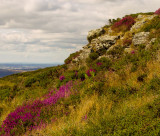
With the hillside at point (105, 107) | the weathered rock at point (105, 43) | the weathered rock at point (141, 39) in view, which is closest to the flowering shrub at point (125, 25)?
the weathered rock at point (105, 43)

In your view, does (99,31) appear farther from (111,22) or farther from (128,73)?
(128,73)

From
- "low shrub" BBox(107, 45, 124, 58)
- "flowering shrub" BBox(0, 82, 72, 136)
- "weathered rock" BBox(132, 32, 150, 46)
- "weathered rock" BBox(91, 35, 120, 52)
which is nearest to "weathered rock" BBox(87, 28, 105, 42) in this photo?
"weathered rock" BBox(91, 35, 120, 52)

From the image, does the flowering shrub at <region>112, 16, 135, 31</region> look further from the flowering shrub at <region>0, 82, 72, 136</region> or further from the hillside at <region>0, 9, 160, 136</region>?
the flowering shrub at <region>0, 82, 72, 136</region>

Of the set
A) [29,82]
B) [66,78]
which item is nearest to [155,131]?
[66,78]

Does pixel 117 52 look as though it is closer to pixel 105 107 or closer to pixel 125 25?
pixel 125 25

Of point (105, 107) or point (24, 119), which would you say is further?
point (24, 119)

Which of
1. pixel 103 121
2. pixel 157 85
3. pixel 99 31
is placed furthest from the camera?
pixel 99 31

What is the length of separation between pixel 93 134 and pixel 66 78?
7200 millimetres

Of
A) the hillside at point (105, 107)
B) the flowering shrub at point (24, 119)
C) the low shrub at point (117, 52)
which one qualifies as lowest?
the flowering shrub at point (24, 119)

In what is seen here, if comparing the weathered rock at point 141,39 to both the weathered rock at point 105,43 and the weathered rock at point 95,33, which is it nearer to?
the weathered rock at point 105,43

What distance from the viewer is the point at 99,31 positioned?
17.5 meters

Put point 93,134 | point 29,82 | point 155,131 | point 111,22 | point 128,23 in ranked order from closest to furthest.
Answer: point 155,131
point 93,134
point 29,82
point 128,23
point 111,22

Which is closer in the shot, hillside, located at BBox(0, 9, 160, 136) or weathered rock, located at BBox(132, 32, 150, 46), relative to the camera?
hillside, located at BBox(0, 9, 160, 136)

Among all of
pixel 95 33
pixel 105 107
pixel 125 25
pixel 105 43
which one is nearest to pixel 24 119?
pixel 105 107
